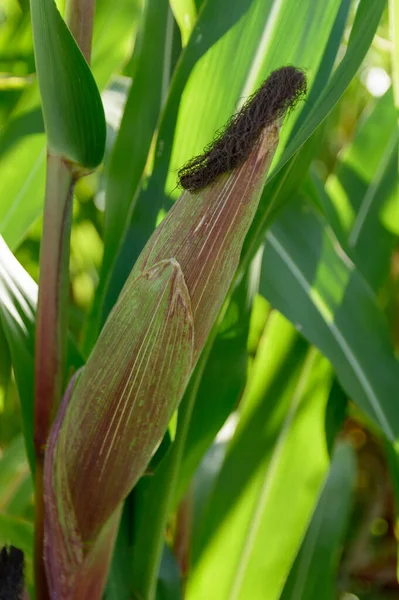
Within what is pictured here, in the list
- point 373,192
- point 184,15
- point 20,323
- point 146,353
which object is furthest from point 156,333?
point 373,192

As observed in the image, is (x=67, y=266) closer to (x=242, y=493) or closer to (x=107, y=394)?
(x=107, y=394)

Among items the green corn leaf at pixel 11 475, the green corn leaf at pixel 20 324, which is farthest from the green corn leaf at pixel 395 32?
the green corn leaf at pixel 11 475

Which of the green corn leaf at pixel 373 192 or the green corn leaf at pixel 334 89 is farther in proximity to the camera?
the green corn leaf at pixel 373 192

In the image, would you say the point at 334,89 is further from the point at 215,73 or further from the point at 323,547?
the point at 323,547

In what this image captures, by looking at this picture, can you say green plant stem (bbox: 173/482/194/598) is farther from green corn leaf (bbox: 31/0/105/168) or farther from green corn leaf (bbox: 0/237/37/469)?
green corn leaf (bbox: 31/0/105/168)

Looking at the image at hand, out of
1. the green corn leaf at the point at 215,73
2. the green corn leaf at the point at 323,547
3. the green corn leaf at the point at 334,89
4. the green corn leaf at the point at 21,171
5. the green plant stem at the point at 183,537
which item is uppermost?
the green corn leaf at the point at 21,171

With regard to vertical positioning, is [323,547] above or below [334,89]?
below

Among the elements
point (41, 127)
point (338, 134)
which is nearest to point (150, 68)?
point (41, 127)

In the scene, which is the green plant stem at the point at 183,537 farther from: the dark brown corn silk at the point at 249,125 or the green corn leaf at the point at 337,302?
the dark brown corn silk at the point at 249,125
